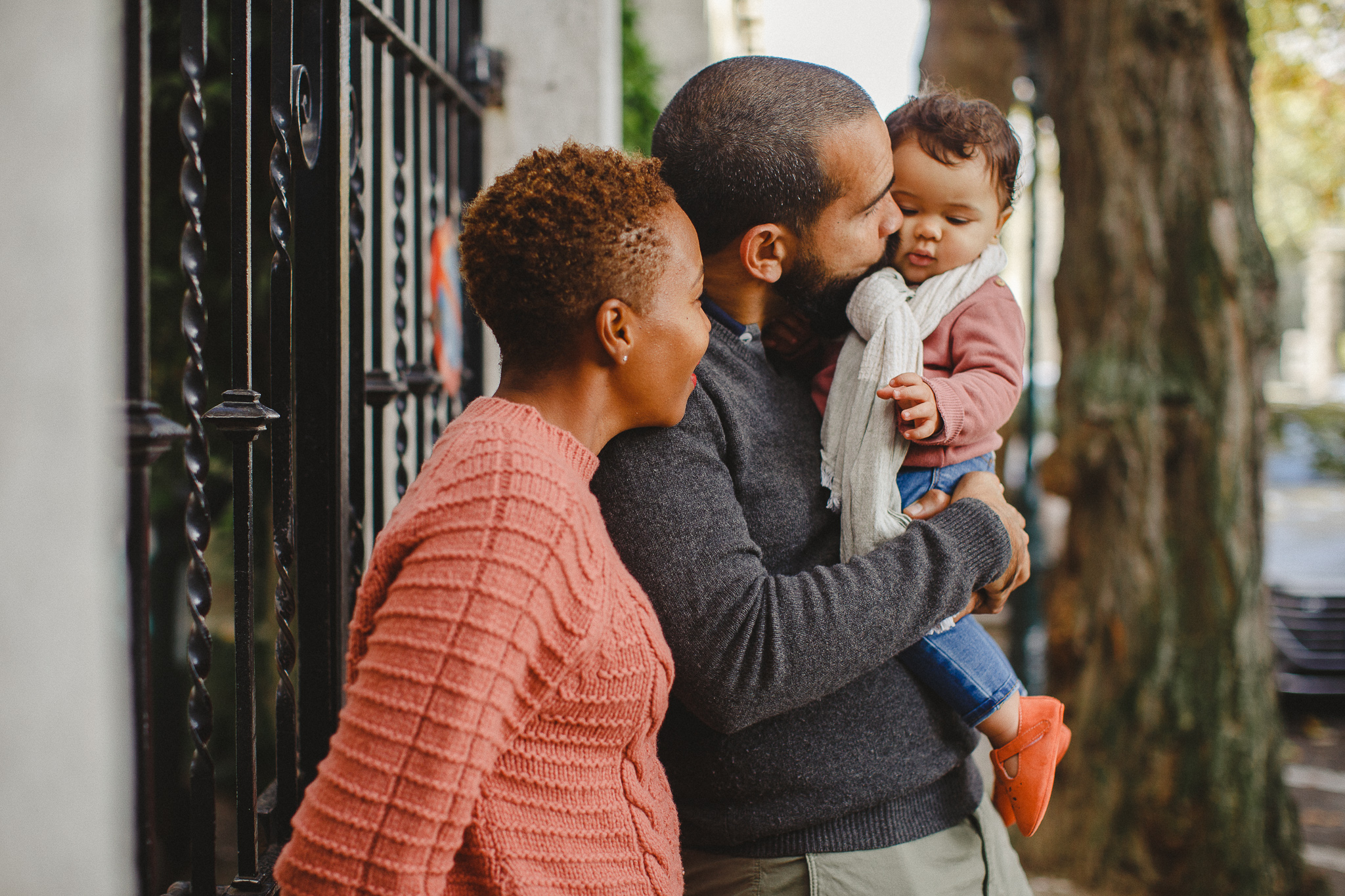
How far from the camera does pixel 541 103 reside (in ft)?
10.6

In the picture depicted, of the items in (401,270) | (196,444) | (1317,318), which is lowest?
(196,444)

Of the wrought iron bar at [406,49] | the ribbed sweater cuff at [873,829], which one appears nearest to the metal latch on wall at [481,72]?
the wrought iron bar at [406,49]

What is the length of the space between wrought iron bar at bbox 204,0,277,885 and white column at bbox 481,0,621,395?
172cm

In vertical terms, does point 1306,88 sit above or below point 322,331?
above

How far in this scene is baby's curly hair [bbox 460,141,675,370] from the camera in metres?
1.27

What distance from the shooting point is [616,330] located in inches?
51.3

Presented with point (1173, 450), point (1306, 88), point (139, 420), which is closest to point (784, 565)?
point (139, 420)

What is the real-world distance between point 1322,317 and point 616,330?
31.6m

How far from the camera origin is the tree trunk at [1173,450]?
393 centimetres

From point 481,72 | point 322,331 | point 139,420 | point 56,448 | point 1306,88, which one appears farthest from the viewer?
point 1306,88

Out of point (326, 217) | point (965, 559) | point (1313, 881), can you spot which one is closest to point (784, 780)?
point (965, 559)

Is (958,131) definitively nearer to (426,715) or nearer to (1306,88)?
(426,715)

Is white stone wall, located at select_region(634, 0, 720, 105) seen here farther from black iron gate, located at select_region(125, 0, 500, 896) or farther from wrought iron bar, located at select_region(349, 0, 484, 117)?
black iron gate, located at select_region(125, 0, 500, 896)

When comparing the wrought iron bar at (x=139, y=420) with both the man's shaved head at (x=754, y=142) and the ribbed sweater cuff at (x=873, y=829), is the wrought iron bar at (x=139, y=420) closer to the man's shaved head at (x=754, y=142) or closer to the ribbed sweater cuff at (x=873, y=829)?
the man's shaved head at (x=754, y=142)
